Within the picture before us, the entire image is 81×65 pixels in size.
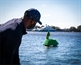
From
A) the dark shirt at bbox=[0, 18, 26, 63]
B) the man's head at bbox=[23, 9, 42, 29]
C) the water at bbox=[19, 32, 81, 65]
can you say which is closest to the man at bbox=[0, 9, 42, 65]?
the dark shirt at bbox=[0, 18, 26, 63]

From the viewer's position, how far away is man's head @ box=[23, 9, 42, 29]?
300 centimetres

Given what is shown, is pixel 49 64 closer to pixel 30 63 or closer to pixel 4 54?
pixel 30 63

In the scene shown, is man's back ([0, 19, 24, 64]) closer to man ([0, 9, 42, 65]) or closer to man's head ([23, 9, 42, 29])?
man ([0, 9, 42, 65])

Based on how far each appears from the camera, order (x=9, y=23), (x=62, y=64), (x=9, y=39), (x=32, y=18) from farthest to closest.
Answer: (x=62, y=64) < (x=32, y=18) < (x=9, y=23) < (x=9, y=39)

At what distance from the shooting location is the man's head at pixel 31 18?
118 inches

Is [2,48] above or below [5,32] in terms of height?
below

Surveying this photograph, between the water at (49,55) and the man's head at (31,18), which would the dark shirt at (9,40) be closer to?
the man's head at (31,18)

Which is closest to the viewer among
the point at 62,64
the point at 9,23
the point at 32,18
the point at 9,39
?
the point at 9,39

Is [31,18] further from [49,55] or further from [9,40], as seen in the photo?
[49,55]

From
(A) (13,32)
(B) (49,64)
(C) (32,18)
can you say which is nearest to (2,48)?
(A) (13,32)

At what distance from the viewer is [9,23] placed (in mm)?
2854

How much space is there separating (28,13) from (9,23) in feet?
1.18

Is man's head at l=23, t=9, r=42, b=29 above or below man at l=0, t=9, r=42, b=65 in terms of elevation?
above

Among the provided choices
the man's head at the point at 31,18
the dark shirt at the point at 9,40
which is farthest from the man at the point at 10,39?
the man's head at the point at 31,18
